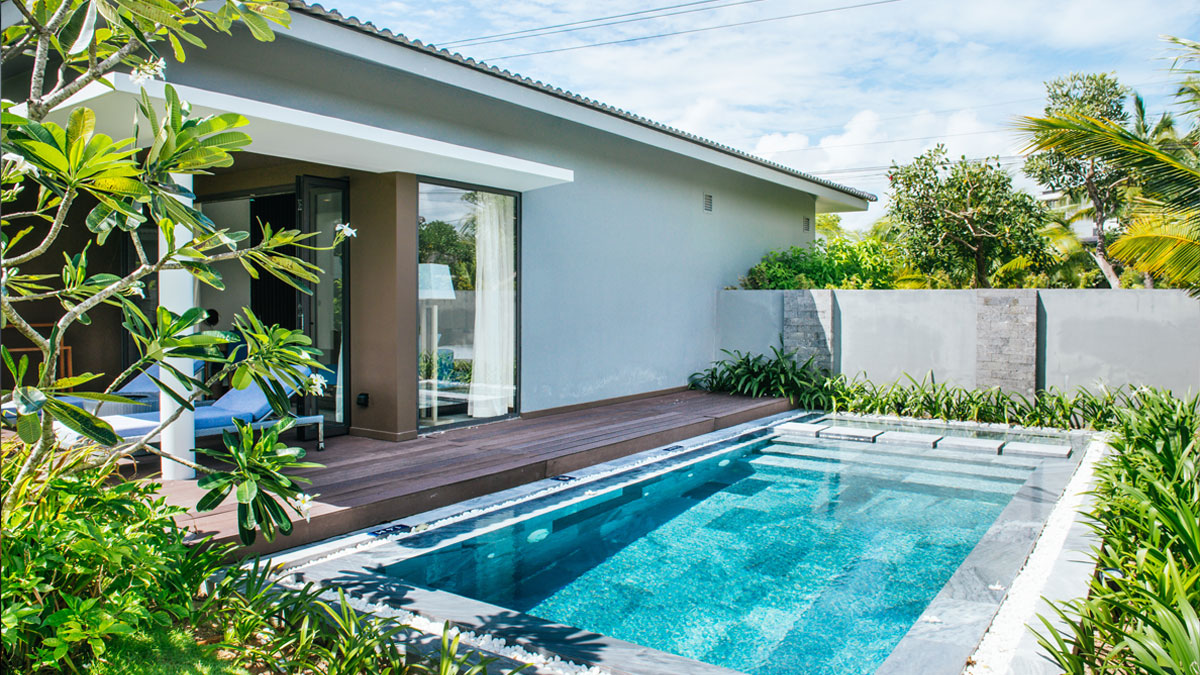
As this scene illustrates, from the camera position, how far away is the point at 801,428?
9.63 m

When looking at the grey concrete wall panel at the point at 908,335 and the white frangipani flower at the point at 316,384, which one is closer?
the white frangipani flower at the point at 316,384

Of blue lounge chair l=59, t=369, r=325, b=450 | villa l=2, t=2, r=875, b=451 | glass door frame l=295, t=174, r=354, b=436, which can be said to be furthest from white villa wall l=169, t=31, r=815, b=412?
blue lounge chair l=59, t=369, r=325, b=450

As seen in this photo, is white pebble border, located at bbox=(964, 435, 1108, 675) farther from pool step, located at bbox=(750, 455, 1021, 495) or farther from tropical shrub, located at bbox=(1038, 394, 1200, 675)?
pool step, located at bbox=(750, 455, 1021, 495)

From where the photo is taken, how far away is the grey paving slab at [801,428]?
9516 mm

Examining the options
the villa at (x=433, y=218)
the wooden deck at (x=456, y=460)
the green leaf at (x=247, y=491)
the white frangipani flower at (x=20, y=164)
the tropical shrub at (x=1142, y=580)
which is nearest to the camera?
the white frangipani flower at (x=20, y=164)

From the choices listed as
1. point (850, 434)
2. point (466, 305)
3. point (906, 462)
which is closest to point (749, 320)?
point (850, 434)

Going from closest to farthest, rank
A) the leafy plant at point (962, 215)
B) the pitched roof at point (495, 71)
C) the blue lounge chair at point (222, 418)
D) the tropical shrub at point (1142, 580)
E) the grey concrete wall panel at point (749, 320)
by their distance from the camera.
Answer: the tropical shrub at point (1142, 580), the blue lounge chair at point (222, 418), the pitched roof at point (495, 71), the grey concrete wall panel at point (749, 320), the leafy plant at point (962, 215)

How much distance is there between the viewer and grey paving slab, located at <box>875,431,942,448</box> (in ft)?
29.1

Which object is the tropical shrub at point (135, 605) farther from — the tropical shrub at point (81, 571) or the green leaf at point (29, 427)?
the green leaf at point (29, 427)

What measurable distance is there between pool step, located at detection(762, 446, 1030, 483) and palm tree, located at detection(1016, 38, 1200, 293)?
2.46m

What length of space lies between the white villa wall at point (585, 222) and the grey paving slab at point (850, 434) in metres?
2.81

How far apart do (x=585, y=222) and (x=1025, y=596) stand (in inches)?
272

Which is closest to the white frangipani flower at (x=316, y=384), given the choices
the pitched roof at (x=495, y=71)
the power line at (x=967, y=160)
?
the pitched roof at (x=495, y=71)

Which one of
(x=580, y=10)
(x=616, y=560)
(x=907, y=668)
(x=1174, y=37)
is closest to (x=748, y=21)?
(x=580, y=10)
